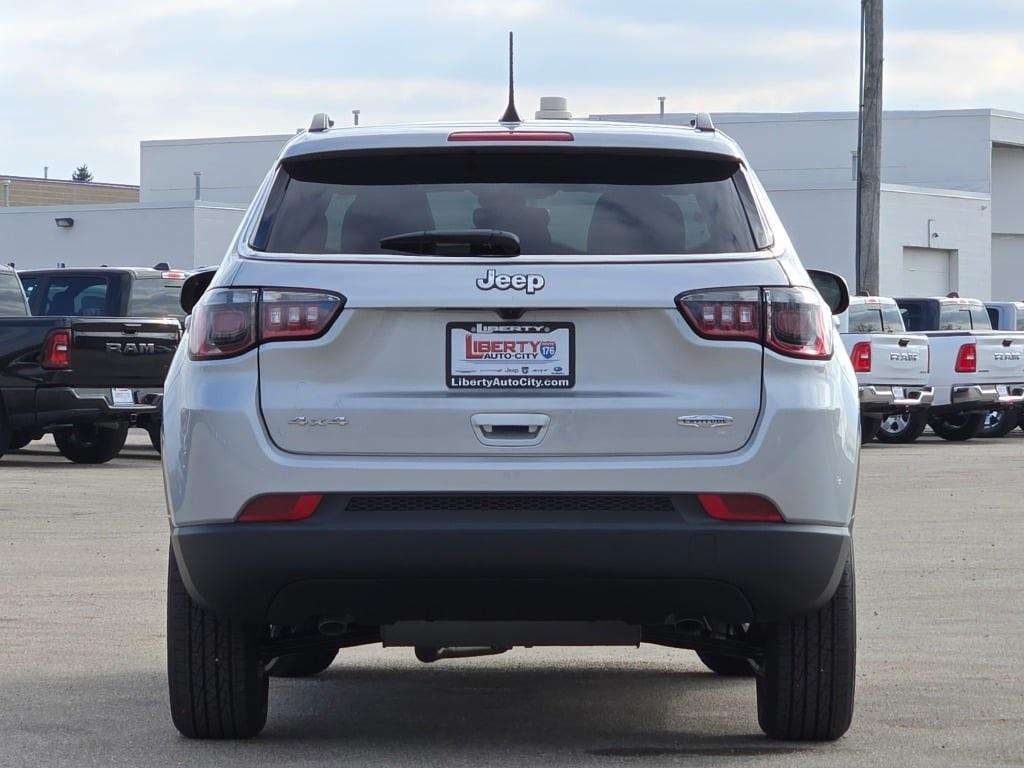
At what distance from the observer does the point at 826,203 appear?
167 ft

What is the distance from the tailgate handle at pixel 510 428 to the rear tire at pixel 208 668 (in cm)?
108

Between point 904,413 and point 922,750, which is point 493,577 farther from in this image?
point 904,413

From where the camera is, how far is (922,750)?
6078mm

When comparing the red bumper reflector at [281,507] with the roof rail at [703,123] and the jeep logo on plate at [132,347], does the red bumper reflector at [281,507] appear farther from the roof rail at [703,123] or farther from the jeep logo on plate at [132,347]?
the jeep logo on plate at [132,347]

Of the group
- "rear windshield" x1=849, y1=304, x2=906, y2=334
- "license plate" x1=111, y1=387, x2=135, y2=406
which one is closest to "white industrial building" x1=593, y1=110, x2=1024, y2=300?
"rear windshield" x1=849, y1=304, x2=906, y2=334

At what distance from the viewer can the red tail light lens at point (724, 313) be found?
545 centimetres

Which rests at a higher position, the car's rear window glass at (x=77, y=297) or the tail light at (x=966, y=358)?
the car's rear window glass at (x=77, y=297)

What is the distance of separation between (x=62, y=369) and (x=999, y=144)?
4711 centimetres

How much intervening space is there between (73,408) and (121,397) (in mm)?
453

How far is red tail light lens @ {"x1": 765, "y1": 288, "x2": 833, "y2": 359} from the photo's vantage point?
18.0 ft

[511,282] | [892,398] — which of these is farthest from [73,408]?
[511,282]

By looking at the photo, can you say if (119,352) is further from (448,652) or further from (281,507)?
(281,507)

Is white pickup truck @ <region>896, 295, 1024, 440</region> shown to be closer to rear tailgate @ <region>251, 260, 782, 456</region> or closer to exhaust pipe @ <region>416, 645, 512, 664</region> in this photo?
exhaust pipe @ <region>416, 645, 512, 664</region>

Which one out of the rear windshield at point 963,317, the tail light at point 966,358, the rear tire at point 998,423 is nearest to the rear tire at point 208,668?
the tail light at point 966,358
